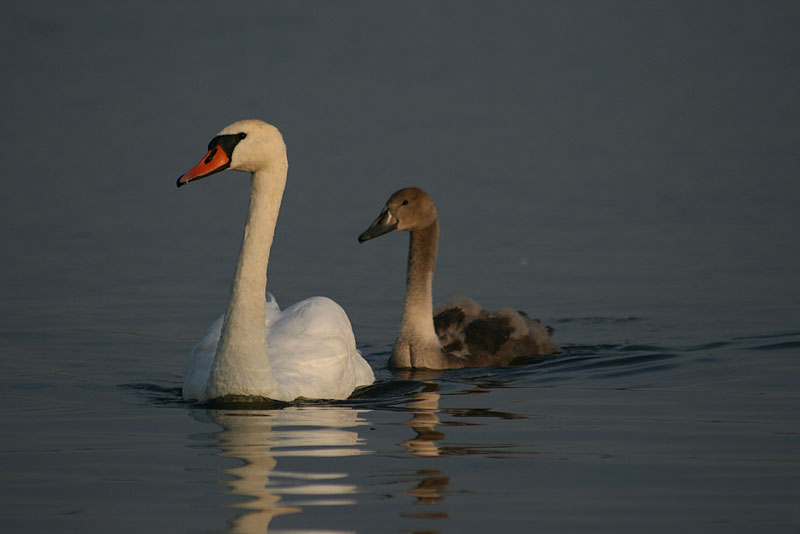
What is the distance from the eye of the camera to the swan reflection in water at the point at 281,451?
6.06m

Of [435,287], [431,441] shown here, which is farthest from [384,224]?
[431,441]

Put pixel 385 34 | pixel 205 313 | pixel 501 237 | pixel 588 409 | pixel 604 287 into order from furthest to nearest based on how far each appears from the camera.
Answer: pixel 385 34 → pixel 501 237 → pixel 604 287 → pixel 205 313 → pixel 588 409

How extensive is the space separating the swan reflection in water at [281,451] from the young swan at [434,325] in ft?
7.64

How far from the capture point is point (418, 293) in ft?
36.9

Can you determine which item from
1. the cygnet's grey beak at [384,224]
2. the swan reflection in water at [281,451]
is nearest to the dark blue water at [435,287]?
the swan reflection in water at [281,451]

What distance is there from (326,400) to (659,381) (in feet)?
7.75

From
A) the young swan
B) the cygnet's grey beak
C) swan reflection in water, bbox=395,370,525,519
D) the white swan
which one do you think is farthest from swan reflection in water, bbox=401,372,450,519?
the cygnet's grey beak

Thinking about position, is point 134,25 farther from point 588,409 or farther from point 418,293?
point 588,409

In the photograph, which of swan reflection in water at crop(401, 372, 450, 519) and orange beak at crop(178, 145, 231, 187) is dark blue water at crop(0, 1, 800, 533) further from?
orange beak at crop(178, 145, 231, 187)

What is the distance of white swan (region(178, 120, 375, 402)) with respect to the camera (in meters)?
8.44

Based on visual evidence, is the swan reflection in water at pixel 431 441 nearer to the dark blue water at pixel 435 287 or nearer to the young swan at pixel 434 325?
the dark blue water at pixel 435 287

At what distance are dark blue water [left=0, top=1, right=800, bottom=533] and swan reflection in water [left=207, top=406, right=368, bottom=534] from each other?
0.03 m

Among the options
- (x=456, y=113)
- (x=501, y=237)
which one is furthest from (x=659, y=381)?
(x=456, y=113)

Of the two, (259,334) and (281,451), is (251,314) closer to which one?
(259,334)
